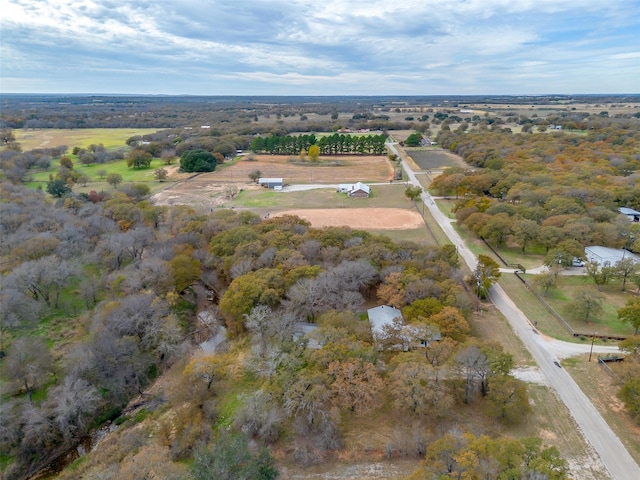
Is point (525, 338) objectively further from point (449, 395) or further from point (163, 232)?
point (163, 232)

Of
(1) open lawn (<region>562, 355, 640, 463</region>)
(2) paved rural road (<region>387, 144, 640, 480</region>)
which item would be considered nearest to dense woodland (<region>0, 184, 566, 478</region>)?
(2) paved rural road (<region>387, 144, 640, 480</region>)

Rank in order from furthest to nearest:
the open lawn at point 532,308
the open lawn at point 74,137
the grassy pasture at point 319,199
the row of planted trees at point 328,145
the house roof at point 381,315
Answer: the open lawn at point 74,137 < the row of planted trees at point 328,145 < the grassy pasture at point 319,199 < the open lawn at point 532,308 < the house roof at point 381,315

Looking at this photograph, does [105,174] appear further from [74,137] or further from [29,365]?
[29,365]

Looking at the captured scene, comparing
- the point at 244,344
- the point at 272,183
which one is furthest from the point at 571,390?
the point at 272,183

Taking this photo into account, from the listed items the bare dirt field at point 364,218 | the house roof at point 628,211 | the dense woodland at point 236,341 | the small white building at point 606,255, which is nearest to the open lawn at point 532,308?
the dense woodland at point 236,341

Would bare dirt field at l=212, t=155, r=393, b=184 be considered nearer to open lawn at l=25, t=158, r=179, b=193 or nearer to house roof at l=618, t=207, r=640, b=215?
open lawn at l=25, t=158, r=179, b=193

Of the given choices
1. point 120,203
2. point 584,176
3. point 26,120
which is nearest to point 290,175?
point 120,203

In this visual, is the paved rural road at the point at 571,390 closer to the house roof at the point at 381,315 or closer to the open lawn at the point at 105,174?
the house roof at the point at 381,315

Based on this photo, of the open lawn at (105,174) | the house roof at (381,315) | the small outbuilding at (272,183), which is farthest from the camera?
the small outbuilding at (272,183)
